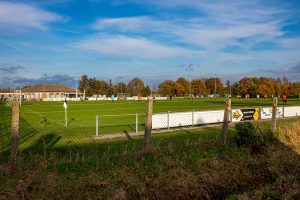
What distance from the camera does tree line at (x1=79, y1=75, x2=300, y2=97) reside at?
11950 centimetres

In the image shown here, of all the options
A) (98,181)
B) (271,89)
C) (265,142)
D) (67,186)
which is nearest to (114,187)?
(98,181)

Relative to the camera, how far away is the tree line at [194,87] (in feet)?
392

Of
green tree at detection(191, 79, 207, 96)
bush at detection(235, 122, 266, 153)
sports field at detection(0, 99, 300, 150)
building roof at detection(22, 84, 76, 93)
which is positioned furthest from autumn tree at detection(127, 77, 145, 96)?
bush at detection(235, 122, 266, 153)

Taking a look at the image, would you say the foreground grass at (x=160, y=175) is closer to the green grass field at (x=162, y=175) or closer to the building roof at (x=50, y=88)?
the green grass field at (x=162, y=175)

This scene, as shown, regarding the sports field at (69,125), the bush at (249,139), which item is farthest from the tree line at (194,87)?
the bush at (249,139)

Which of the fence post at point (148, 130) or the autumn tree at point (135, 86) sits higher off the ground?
the autumn tree at point (135, 86)

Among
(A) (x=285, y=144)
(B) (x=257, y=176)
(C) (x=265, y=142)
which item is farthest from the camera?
(A) (x=285, y=144)

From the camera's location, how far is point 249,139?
9.95 m

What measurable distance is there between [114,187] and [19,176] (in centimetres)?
195

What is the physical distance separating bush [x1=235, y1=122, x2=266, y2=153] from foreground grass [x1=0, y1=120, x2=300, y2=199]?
29cm

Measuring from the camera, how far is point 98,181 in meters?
6.77

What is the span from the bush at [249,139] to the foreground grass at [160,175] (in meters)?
0.29

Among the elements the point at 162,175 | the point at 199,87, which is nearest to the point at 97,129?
the point at 162,175

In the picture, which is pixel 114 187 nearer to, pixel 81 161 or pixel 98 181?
pixel 98 181
